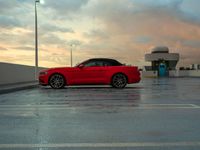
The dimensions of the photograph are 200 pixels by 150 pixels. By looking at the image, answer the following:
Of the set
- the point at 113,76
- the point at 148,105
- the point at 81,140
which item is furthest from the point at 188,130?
the point at 113,76

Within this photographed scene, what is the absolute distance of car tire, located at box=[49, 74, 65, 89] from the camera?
875 inches

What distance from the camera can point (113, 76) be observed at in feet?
73.6

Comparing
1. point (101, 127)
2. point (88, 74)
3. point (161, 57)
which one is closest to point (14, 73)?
point (88, 74)

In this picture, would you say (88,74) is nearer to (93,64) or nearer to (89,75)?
(89,75)

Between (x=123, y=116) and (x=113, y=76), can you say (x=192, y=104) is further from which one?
(x=113, y=76)

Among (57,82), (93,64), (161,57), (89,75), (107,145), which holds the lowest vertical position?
(107,145)

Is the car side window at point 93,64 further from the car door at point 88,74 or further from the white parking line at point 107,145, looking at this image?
the white parking line at point 107,145

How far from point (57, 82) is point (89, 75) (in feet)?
5.53

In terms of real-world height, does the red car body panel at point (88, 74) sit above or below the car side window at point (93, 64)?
below

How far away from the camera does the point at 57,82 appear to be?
875 inches

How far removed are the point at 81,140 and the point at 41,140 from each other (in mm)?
670

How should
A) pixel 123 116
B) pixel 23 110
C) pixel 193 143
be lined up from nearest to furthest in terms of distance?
1. pixel 193 143
2. pixel 123 116
3. pixel 23 110

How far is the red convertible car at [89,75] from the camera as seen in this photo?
72.9 ft

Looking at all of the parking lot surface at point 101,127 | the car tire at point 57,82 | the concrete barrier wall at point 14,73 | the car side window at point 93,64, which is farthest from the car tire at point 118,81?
the parking lot surface at point 101,127
